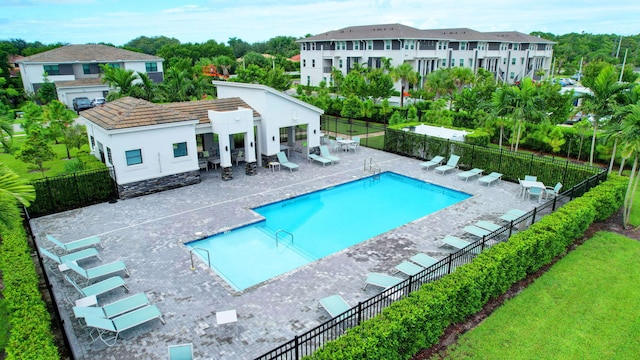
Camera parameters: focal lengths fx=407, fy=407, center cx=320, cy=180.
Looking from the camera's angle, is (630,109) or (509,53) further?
(509,53)

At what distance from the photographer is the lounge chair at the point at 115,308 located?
33.8ft

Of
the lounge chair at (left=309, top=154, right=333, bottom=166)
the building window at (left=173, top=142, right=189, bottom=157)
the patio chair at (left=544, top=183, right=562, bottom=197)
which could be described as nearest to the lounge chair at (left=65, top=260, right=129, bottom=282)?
the building window at (left=173, top=142, right=189, bottom=157)

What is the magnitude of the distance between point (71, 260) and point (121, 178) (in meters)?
6.69

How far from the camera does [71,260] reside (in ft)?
43.6

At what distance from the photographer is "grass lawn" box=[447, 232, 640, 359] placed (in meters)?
9.86

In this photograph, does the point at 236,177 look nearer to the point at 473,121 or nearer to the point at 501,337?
the point at 501,337

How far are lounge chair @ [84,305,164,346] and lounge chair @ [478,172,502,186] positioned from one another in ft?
57.2

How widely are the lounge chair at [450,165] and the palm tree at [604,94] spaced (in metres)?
6.86

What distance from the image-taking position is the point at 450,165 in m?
24.3

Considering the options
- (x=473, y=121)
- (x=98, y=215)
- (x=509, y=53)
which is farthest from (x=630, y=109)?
(x=509, y=53)

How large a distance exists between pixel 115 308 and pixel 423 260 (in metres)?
9.30

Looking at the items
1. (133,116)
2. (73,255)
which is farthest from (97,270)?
(133,116)

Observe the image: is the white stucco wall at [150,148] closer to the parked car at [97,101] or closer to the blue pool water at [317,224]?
the blue pool water at [317,224]

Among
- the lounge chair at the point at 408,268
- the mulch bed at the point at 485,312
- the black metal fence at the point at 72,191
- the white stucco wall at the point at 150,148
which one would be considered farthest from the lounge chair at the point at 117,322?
the white stucco wall at the point at 150,148
